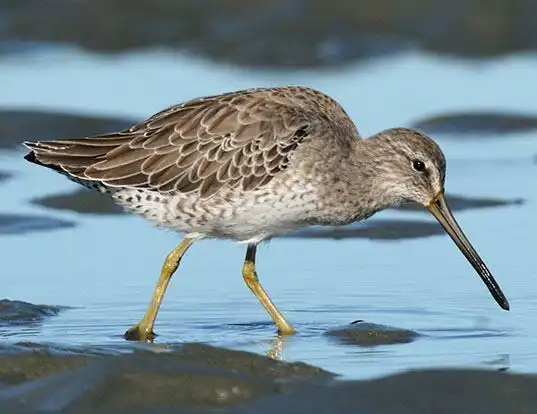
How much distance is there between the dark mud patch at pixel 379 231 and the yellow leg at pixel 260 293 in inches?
80.6

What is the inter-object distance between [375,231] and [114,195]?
3084 mm

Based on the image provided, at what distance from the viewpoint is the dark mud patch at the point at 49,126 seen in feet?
53.7

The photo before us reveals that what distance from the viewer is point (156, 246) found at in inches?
519

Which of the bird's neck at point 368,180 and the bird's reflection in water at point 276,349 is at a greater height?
the bird's neck at point 368,180

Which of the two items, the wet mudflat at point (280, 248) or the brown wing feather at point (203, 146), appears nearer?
the wet mudflat at point (280, 248)

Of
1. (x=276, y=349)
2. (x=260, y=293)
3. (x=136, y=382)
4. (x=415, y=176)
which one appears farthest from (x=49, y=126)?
(x=136, y=382)

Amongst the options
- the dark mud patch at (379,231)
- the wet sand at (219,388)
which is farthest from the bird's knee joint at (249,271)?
the dark mud patch at (379,231)

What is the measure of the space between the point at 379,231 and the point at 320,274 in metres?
1.53

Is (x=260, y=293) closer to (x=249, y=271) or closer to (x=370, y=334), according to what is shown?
(x=249, y=271)

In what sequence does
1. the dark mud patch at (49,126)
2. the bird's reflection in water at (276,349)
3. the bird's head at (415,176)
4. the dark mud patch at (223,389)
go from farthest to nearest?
the dark mud patch at (49,126)
the bird's head at (415,176)
the bird's reflection in water at (276,349)
the dark mud patch at (223,389)

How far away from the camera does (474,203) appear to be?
14.5 meters

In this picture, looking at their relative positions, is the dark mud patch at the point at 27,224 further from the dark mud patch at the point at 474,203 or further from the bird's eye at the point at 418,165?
the bird's eye at the point at 418,165

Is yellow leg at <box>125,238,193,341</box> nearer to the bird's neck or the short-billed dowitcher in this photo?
the short-billed dowitcher

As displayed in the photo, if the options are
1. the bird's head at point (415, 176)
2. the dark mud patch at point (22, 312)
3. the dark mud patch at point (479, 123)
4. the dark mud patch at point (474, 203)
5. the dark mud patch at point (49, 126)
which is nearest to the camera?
the dark mud patch at point (22, 312)
